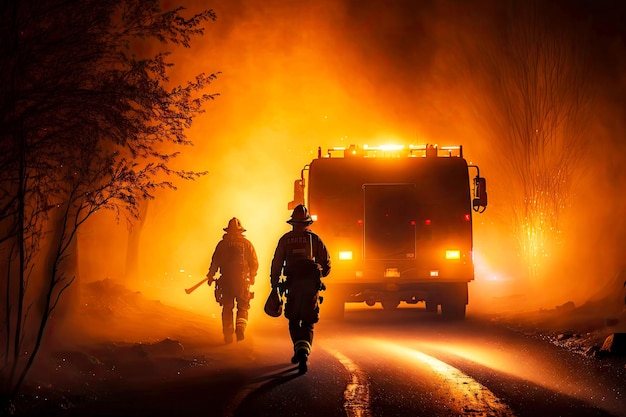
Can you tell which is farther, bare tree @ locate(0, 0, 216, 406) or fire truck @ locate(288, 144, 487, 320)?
fire truck @ locate(288, 144, 487, 320)

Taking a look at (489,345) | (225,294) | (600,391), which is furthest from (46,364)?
(489,345)

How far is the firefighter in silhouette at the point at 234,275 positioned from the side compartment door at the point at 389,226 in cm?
447

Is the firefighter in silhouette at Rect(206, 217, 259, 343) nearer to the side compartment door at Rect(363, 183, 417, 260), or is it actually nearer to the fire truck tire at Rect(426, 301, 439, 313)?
the side compartment door at Rect(363, 183, 417, 260)

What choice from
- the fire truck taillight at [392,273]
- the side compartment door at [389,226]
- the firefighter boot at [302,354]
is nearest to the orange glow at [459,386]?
the firefighter boot at [302,354]


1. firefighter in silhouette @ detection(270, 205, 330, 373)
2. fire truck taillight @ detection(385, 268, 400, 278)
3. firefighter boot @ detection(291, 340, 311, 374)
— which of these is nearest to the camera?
firefighter boot @ detection(291, 340, 311, 374)

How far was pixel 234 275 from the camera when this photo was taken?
14375 mm

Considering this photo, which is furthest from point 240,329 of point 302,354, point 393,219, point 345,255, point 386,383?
point 393,219

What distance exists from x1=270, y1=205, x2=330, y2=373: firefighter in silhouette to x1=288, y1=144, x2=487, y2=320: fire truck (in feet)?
23.9

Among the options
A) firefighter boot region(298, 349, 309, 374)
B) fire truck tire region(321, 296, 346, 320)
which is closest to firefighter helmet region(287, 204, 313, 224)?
firefighter boot region(298, 349, 309, 374)

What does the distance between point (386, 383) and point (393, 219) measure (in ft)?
29.9

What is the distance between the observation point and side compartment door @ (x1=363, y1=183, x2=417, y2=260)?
1862cm

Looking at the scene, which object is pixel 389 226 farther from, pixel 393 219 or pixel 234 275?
pixel 234 275

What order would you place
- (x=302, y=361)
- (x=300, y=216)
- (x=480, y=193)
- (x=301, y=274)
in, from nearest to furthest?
(x=302, y=361) → (x=301, y=274) → (x=300, y=216) → (x=480, y=193)

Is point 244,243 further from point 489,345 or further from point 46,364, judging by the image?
point 46,364
